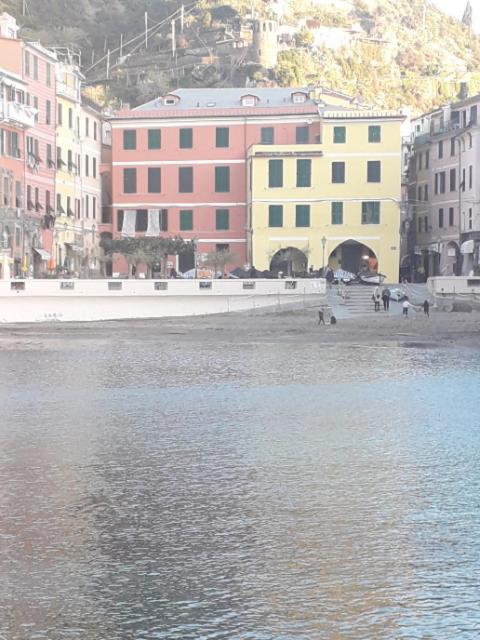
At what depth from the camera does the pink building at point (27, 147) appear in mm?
64688

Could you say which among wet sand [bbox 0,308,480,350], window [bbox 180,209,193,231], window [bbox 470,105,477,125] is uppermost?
window [bbox 470,105,477,125]

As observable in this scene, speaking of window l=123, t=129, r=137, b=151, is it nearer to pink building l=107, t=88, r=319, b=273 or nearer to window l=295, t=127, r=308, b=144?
pink building l=107, t=88, r=319, b=273

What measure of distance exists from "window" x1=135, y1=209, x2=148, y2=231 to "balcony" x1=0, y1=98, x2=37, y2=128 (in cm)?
1261

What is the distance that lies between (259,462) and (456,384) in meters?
12.5

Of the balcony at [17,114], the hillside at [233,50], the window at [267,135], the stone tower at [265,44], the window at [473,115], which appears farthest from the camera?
the stone tower at [265,44]

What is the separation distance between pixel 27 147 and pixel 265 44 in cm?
9516

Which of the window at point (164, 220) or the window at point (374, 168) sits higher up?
the window at point (374, 168)

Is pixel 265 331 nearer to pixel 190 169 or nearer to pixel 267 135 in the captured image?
pixel 190 169

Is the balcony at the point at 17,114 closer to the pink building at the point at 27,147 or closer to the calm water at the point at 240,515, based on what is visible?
the pink building at the point at 27,147

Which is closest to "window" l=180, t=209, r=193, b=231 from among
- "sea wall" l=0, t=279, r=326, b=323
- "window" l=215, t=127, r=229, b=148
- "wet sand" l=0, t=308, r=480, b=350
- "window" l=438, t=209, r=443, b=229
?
"window" l=215, t=127, r=229, b=148

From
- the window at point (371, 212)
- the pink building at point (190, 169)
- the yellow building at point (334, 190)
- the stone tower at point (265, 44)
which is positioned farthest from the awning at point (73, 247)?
the stone tower at point (265, 44)

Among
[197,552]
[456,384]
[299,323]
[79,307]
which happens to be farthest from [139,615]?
[79,307]

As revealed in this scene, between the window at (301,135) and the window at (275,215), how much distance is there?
19.2ft

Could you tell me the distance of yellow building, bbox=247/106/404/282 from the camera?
7256 centimetres
